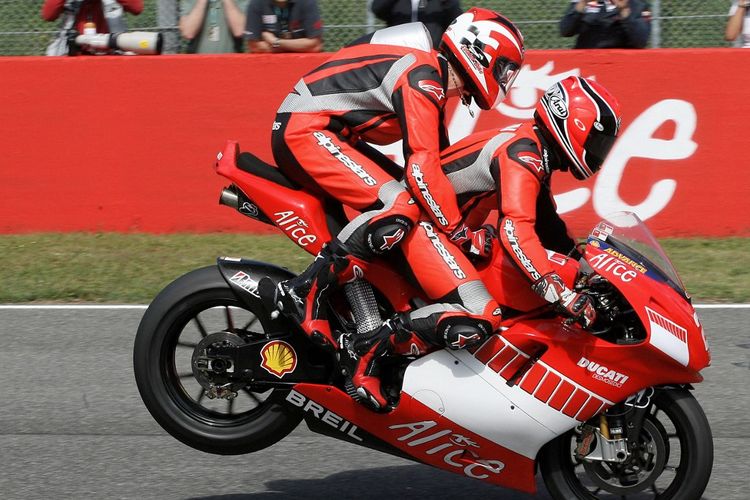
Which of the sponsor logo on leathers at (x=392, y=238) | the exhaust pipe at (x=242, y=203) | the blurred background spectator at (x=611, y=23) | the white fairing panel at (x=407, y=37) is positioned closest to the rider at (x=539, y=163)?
the sponsor logo on leathers at (x=392, y=238)

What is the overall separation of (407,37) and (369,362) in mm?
1287

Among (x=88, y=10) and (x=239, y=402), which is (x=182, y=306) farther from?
(x=88, y=10)

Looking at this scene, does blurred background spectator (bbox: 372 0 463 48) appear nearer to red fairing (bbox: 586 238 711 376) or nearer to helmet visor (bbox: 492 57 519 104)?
helmet visor (bbox: 492 57 519 104)

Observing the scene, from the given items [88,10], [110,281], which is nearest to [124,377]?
[110,281]

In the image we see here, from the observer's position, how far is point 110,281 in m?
8.22

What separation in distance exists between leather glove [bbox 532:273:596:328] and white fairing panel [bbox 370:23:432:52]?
113 centimetres

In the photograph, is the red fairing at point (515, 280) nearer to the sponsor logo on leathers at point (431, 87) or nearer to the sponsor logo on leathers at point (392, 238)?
the sponsor logo on leathers at point (392, 238)

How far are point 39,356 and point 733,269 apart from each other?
470 centimetres

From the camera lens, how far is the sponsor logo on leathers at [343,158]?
4559mm

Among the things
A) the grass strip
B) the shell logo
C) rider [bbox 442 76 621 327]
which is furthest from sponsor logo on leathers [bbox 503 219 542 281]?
the grass strip

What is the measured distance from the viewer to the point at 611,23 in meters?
9.14

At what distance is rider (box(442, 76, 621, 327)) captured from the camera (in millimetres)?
4145

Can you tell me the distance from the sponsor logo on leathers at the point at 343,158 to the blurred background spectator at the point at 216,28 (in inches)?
197

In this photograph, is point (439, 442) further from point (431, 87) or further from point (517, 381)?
point (431, 87)
